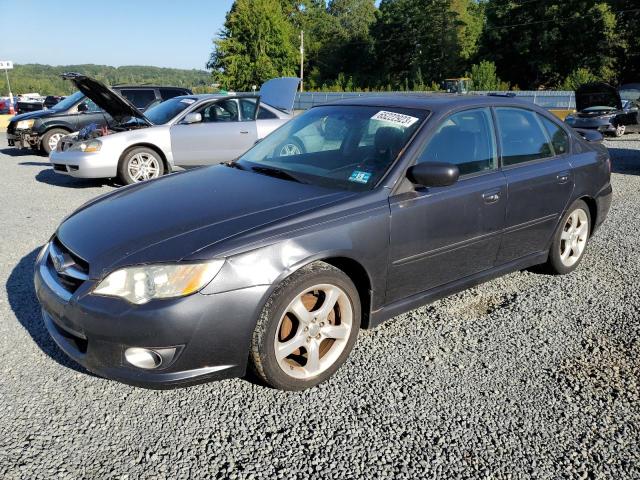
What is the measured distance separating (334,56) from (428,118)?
3043 inches

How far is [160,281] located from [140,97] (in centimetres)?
1112

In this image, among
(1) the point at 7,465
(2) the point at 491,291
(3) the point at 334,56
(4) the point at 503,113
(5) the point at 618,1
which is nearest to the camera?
(1) the point at 7,465

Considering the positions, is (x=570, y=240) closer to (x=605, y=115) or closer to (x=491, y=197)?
(x=491, y=197)

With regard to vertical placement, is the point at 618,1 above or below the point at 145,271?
above

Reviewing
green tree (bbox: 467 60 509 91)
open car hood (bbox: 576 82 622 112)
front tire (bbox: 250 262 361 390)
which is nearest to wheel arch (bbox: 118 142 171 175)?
front tire (bbox: 250 262 361 390)

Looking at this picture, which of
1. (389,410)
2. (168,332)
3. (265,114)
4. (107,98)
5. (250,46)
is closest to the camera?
(168,332)

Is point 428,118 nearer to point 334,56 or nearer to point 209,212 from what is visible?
point 209,212

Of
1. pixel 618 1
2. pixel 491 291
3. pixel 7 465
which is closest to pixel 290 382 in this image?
pixel 7 465

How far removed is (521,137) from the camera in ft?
12.4

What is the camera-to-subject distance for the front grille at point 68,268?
2495 millimetres

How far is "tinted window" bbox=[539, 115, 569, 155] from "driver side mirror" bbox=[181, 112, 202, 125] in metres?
5.43

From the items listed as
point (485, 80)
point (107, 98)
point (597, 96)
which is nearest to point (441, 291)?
point (107, 98)

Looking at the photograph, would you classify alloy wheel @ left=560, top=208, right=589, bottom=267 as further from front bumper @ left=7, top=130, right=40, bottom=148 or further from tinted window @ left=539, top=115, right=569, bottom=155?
front bumper @ left=7, top=130, right=40, bottom=148

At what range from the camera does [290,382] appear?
103 inches
